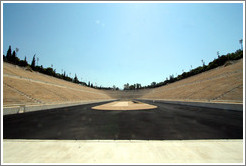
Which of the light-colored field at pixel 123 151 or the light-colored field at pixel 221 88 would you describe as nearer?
the light-colored field at pixel 123 151

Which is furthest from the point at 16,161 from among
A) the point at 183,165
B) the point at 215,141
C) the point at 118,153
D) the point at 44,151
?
the point at 215,141

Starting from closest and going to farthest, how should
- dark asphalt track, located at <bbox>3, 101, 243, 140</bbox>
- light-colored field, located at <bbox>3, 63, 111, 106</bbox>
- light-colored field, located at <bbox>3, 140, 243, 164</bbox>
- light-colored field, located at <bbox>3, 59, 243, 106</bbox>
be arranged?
light-colored field, located at <bbox>3, 140, 243, 164</bbox> → dark asphalt track, located at <bbox>3, 101, 243, 140</bbox> → light-colored field, located at <bbox>3, 63, 111, 106</bbox> → light-colored field, located at <bbox>3, 59, 243, 106</bbox>

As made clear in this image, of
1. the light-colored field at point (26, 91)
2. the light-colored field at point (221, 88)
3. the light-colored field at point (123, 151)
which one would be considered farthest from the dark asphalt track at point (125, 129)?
the light-colored field at point (221, 88)

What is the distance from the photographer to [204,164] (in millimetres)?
3650

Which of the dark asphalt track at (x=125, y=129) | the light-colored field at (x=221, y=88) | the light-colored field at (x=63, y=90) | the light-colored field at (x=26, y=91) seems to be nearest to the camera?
the dark asphalt track at (x=125, y=129)

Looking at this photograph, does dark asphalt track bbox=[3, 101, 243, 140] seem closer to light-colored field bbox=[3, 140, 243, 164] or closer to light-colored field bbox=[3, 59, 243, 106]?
light-colored field bbox=[3, 140, 243, 164]

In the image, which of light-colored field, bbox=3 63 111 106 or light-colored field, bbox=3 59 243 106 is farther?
light-colored field, bbox=3 59 243 106

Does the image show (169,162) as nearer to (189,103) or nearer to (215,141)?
(215,141)

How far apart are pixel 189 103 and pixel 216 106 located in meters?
7.77

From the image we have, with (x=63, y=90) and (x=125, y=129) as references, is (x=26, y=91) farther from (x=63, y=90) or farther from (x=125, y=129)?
(x=125, y=129)

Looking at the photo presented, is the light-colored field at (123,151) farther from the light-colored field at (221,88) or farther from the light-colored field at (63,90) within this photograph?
the light-colored field at (221,88)

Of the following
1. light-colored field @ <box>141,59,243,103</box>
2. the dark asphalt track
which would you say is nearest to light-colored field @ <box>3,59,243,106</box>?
light-colored field @ <box>141,59,243,103</box>

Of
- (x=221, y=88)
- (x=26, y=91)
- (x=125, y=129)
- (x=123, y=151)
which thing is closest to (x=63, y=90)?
(x=26, y=91)

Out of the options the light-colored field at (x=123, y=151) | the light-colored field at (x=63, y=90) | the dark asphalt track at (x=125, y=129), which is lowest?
the dark asphalt track at (x=125, y=129)
